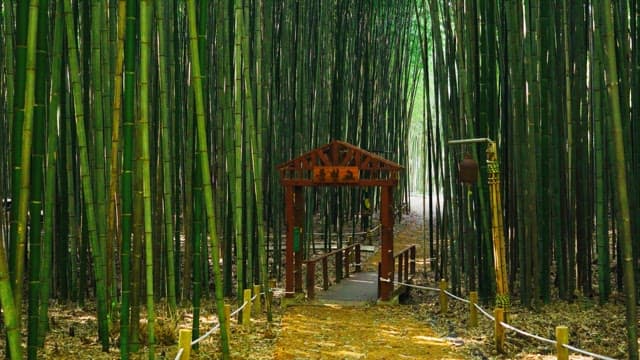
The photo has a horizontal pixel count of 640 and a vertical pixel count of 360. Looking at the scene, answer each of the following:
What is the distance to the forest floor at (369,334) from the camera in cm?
419

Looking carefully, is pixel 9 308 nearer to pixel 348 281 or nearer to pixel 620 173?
pixel 620 173

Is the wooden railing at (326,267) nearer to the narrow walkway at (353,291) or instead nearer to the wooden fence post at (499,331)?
the narrow walkway at (353,291)

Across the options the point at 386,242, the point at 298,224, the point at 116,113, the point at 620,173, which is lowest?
the point at 386,242

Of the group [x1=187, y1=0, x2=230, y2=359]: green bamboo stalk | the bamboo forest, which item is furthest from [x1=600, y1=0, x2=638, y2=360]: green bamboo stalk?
[x1=187, y1=0, x2=230, y2=359]: green bamboo stalk

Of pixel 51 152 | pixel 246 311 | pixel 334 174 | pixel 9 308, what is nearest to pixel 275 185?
pixel 334 174

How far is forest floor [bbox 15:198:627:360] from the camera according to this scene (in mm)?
4191

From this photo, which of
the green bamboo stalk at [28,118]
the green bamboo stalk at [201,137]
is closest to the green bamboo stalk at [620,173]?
the green bamboo stalk at [201,137]

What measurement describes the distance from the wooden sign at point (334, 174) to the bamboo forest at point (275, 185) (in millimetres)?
19

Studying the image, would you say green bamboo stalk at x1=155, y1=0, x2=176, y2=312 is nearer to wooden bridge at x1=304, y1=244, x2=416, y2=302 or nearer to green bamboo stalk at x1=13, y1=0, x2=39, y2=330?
green bamboo stalk at x1=13, y1=0, x2=39, y2=330

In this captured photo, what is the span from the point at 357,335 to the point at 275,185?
2.40 m

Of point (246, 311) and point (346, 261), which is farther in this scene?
point (346, 261)

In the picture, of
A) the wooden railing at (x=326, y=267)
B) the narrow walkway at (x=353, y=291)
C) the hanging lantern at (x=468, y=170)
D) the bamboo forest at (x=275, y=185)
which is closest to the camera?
the bamboo forest at (x=275, y=185)

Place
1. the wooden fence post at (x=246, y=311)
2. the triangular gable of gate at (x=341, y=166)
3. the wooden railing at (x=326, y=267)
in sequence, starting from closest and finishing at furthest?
the wooden fence post at (x=246, y=311) → the triangular gable of gate at (x=341, y=166) → the wooden railing at (x=326, y=267)

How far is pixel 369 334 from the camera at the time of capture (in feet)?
16.5
